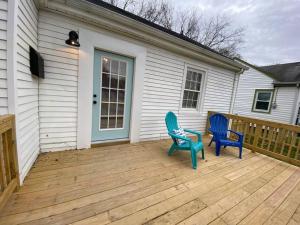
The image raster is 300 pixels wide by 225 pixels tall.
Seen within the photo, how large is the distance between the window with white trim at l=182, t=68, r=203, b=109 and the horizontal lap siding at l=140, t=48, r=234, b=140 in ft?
0.74

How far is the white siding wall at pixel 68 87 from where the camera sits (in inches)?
94.6

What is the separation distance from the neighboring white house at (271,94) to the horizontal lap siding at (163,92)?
19.0ft

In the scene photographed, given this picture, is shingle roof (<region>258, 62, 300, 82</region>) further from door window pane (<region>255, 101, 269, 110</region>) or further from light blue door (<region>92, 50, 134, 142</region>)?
light blue door (<region>92, 50, 134, 142</region>)

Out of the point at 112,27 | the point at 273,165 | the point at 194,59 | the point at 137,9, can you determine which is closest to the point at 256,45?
the point at 137,9

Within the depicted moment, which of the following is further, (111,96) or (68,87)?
(111,96)

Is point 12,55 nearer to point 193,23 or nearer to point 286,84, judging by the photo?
point 286,84

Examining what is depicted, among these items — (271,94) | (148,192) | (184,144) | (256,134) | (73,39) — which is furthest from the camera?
(271,94)

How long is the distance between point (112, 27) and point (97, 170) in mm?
2520

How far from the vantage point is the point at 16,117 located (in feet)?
5.15

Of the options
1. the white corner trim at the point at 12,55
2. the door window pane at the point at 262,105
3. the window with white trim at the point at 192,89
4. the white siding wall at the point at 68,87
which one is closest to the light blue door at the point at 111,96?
the white siding wall at the point at 68,87

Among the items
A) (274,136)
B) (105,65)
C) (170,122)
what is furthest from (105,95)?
(274,136)

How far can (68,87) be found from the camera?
8.56ft

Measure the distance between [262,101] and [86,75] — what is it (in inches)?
386

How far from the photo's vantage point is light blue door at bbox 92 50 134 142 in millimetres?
2891
